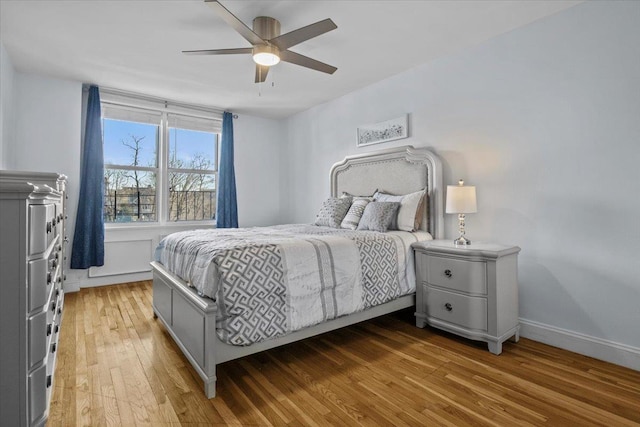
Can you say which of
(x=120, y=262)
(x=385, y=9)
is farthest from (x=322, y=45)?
(x=120, y=262)

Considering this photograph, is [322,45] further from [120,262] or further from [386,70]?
[120,262]

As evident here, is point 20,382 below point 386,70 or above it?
below

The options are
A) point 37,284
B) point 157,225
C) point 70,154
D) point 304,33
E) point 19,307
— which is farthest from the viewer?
point 157,225

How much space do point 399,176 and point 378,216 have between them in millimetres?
668

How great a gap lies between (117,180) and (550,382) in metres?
5.09

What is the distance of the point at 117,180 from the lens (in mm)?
4461

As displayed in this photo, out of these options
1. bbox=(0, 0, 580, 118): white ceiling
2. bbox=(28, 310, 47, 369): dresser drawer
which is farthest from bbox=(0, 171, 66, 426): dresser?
bbox=(0, 0, 580, 118): white ceiling

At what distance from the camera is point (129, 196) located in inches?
179

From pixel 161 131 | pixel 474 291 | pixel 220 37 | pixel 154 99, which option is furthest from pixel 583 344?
pixel 154 99

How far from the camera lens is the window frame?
429cm

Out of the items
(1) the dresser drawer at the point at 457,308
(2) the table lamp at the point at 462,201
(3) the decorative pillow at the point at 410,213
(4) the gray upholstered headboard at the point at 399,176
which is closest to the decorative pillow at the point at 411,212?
(3) the decorative pillow at the point at 410,213

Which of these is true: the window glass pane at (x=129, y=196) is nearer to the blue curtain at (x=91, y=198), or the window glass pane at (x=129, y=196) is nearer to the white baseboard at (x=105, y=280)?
the blue curtain at (x=91, y=198)

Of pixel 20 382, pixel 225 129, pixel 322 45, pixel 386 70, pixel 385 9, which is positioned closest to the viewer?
pixel 20 382

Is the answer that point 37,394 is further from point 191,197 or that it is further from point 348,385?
point 191,197
